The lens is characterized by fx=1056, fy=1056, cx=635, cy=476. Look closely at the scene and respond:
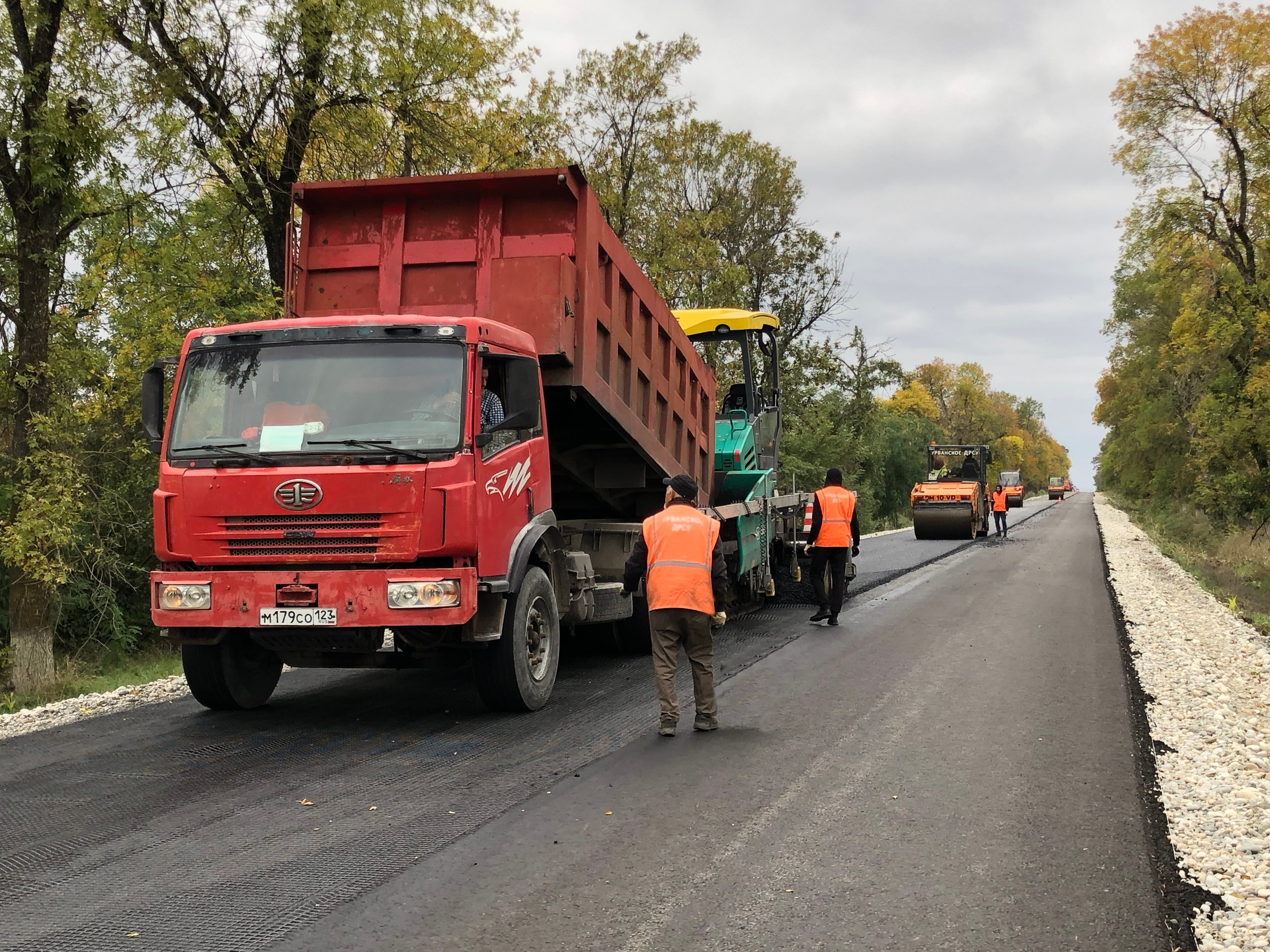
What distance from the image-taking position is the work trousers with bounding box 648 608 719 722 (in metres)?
6.37

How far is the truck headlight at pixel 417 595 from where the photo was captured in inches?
234

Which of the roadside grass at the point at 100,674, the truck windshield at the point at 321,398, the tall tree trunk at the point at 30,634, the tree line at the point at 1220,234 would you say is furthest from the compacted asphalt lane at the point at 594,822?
the tree line at the point at 1220,234

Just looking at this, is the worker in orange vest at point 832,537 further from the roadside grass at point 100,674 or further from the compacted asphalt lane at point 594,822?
the roadside grass at point 100,674

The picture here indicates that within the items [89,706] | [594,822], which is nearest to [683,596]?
[594,822]

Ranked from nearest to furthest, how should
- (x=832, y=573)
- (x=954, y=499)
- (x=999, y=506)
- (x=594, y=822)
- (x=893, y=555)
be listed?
(x=594, y=822), (x=832, y=573), (x=893, y=555), (x=954, y=499), (x=999, y=506)

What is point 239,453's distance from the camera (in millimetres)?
6078

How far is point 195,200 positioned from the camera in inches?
496

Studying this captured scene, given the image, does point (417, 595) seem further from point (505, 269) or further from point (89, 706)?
point (89, 706)

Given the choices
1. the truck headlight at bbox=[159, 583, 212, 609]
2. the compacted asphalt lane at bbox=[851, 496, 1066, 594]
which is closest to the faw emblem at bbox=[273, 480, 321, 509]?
the truck headlight at bbox=[159, 583, 212, 609]

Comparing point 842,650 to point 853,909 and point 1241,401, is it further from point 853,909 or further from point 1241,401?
point 1241,401

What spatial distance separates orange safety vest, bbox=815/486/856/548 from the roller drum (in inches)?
701

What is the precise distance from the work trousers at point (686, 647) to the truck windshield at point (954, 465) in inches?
961

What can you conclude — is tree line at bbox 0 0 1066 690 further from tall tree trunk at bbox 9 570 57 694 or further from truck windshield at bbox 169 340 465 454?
truck windshield at bbox 169 340 465 454

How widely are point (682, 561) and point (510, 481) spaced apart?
118 cm
